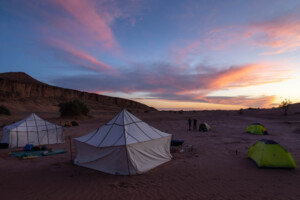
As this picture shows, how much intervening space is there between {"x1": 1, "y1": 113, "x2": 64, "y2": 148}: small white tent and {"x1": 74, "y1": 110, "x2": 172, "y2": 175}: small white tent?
25.5 feet

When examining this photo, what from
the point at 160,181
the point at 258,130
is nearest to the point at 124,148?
the point at 160,181

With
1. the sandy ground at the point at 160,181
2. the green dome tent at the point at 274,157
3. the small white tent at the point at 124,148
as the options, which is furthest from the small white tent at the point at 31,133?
the green dome tent at the point at 274,157

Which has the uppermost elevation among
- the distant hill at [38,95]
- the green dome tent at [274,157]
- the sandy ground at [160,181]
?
the distant hill at [38,95]

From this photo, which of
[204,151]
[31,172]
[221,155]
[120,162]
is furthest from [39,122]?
[221,155]

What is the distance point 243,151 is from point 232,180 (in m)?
6.06

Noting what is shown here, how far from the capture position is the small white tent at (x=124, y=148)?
9016mm

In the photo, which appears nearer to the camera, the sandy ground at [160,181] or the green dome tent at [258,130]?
the sandy ground at [160,181]

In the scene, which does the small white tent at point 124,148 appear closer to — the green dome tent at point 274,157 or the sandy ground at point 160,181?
the sandy ground at point 160,181

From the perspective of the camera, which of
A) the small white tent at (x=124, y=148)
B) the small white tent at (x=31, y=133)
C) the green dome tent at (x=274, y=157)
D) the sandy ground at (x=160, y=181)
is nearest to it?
the sandy ground at (x=160, y=181)

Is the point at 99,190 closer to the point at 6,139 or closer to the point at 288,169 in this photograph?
the point at 288,169

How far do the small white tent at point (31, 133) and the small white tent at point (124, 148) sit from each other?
778 cm

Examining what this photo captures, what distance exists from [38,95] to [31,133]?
231 feet

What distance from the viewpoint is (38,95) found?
77.5m

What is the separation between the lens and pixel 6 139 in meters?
15.5
